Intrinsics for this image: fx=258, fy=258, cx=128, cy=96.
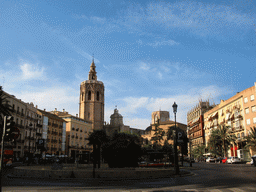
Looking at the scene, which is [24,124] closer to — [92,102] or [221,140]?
[221,140]

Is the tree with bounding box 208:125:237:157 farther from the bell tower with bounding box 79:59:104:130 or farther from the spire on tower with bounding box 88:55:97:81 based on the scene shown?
the spire on tower with bounding box 88:55:97:81

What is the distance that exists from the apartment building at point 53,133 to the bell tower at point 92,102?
125 ft

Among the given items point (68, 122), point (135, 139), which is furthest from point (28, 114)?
point (135, 139)

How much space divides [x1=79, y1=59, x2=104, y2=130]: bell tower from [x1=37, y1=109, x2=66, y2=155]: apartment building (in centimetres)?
3809

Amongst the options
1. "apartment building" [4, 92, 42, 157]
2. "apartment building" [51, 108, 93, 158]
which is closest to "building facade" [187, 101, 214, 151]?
"apartment building" [51, 108, 93, 158]

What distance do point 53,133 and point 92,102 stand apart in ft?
155

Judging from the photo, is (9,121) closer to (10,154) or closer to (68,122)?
(10,154)

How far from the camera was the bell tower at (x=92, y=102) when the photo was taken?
125 m

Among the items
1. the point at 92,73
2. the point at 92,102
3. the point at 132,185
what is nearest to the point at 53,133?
the point at 92,102

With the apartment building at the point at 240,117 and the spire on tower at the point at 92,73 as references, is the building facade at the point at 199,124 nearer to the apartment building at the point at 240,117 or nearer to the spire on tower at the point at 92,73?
the apartment building at the point at 240,117

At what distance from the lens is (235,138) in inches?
2323

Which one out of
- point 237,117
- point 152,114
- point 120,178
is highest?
point 152,114

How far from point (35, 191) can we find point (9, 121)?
143 inches

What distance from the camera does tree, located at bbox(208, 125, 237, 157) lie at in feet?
197
